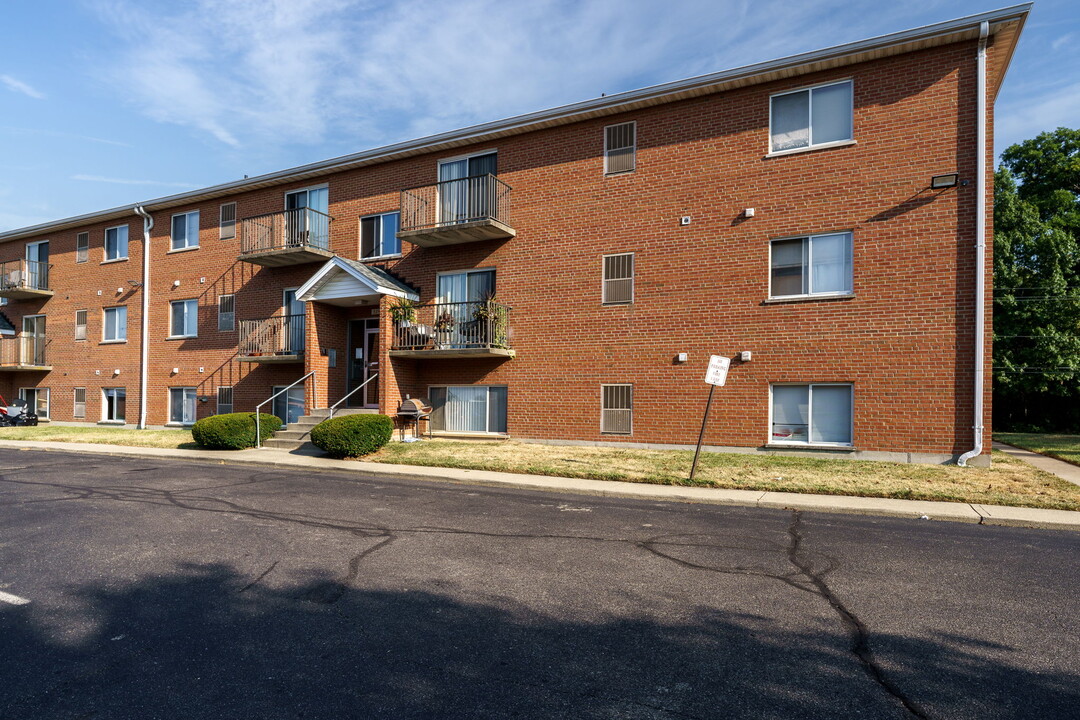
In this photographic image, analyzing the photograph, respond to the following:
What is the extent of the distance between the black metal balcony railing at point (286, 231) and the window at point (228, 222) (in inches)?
65.6

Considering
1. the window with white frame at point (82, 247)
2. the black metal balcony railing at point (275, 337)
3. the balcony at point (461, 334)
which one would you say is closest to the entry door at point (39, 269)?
the window with white frame at point (82, 247)

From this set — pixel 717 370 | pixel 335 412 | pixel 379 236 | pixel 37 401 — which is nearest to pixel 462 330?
pixel 335 412

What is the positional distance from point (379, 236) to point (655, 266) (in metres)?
8.53

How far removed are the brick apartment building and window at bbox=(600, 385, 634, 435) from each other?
0.06m

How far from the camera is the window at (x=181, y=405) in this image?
22.5 m

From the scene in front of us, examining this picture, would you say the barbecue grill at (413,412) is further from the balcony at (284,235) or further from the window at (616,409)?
the balcony at (284,235)

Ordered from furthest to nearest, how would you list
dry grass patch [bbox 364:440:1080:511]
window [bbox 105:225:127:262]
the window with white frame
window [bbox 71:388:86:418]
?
the window with white frame, window [bbox 71:388:86:418], window [bbox 105:225:127:262], dry grass patch [bbox 364:440:1080:511]

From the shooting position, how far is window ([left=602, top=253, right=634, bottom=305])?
16.1 meters

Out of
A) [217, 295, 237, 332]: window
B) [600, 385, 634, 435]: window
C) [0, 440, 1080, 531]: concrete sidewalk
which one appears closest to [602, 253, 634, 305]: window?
[600, 385, 634, 435]: window

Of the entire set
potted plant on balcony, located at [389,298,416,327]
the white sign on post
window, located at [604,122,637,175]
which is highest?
window, located at [604,122,637,175]

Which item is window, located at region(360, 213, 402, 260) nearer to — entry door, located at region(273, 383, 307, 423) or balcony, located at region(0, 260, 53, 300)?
entry door, located at region(273, 383, 307, 423)

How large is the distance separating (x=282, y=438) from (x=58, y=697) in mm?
13551

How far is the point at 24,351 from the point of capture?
2639 centimetres

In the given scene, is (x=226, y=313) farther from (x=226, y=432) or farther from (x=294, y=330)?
(x=226, y=432)
